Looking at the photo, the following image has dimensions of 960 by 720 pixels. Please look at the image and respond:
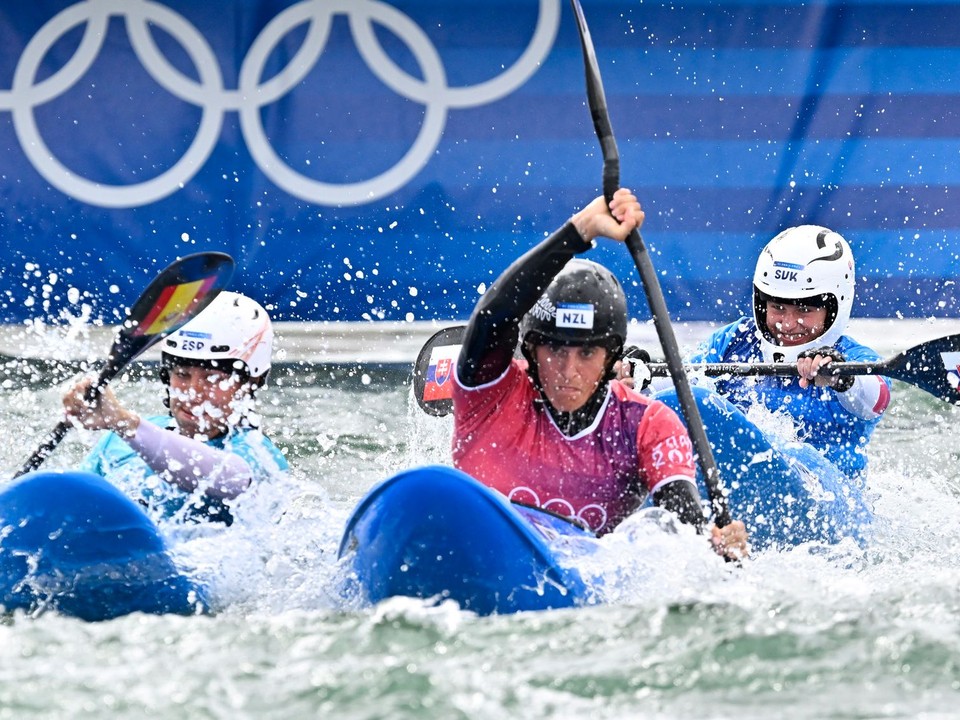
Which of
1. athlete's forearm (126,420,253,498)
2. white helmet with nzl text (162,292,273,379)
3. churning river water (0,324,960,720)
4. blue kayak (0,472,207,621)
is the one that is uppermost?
white helmet with nzl text (162,292,273,379)

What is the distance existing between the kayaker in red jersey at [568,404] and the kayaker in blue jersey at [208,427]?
0.82 m

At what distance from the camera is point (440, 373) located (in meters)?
6.25

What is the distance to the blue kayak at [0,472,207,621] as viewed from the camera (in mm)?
4820

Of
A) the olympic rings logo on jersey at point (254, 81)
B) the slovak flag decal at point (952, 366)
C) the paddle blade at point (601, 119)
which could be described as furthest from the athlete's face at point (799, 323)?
the olympic rings logo on jersey at point (254, 81)

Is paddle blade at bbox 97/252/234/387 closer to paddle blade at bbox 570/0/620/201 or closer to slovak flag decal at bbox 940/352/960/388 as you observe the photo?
paddle blade at bbox 570/0/620/201

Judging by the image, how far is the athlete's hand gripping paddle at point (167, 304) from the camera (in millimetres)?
5410

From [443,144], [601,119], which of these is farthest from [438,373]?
[443,144]

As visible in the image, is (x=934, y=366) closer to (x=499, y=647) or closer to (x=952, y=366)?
(x=952, y=366)

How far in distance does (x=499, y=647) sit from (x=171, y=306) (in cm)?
178

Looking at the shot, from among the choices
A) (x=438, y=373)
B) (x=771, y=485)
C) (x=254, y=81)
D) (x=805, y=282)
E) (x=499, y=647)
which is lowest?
(x=499, y=647)

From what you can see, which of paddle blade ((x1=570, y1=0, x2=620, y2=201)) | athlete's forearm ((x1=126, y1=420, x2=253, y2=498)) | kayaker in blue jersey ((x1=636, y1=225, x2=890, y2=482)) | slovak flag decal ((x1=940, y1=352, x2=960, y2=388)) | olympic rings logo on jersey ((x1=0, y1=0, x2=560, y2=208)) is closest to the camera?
paddle blade ((x1=570, y1=0, x2=620, y2=201))

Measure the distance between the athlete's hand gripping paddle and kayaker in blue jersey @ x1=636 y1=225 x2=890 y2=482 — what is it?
249cm

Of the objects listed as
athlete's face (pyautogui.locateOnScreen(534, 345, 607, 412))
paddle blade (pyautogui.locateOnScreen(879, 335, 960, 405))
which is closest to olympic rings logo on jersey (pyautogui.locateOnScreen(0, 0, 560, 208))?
paddle blade (pyautogui.locateOnScreen(879, 335, 960, 405))

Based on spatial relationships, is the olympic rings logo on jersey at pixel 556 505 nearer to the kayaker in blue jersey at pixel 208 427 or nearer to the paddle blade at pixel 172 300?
the kayaker in blue jersey at pixel 208 427
